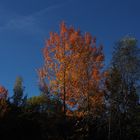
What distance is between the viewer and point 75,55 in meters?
27.7

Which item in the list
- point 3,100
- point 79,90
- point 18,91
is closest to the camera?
point 79,90

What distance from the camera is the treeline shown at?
27281mm

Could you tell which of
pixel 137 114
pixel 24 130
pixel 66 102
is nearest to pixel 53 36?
pixel 66 102

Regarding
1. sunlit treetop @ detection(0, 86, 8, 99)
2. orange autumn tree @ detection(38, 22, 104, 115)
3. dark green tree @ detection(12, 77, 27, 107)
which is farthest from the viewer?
dark green tree @ detection(12, 77, 27, 107)

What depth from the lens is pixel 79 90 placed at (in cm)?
2736

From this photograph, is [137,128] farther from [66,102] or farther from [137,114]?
[66,102]

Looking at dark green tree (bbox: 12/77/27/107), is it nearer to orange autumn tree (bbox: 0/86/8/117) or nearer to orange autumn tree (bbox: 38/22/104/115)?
orange autumn tree (bbox: 0/86/8/117)

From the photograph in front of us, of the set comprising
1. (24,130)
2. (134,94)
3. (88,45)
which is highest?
(88,45)

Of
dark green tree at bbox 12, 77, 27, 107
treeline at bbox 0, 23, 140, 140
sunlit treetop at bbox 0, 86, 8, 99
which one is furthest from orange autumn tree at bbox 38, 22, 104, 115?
dark green tree at bbox 12, 77, 27, 107

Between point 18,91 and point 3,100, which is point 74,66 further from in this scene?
point 18,91

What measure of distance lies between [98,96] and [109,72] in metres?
3.14

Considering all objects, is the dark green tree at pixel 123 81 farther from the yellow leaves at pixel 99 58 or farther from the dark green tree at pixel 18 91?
the dark green tree at pixel 18 91

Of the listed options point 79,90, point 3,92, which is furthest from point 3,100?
point 79,90

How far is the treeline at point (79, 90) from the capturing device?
27281mm
